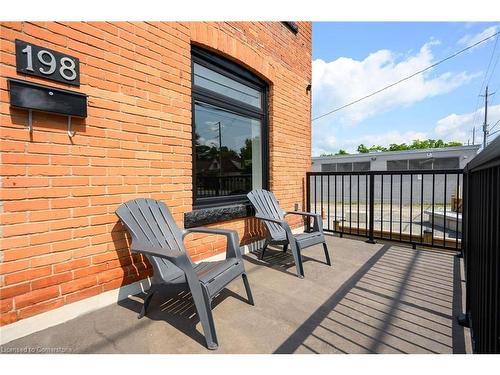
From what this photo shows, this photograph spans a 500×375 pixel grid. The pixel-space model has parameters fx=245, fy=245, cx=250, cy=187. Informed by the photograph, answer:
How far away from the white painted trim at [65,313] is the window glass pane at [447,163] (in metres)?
15.9

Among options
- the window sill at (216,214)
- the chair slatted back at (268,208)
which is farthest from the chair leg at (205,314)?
the chair slatted back at (268,208)

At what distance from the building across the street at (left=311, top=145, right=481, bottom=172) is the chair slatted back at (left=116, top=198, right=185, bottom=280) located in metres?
11.9

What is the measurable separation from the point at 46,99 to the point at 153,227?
114 cm

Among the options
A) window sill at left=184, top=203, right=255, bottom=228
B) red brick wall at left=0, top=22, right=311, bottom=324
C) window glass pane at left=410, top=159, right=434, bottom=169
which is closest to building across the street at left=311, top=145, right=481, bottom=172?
window glass pane at left=410, top=159, right=434, bottom=169

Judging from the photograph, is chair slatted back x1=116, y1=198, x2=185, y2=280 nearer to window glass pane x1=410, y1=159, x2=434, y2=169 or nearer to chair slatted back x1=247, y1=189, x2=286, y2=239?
chair slatted back x1=247, y1=189, x2=286, y2=239

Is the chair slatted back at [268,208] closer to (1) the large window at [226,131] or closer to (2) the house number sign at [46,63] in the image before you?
(1) the large window at [226,131]

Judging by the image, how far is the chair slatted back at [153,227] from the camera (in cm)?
182

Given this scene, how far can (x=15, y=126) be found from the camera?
1.57 metres

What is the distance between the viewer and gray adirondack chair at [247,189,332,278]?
2.60m

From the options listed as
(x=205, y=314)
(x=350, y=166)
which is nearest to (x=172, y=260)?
(x=205, y=314)

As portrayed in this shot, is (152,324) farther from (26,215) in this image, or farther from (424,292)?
(424,292)

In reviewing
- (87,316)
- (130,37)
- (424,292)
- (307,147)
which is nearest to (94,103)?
(130,37)

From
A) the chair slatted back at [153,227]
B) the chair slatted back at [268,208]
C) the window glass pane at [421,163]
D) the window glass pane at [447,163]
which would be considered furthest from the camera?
the window glass pane at [421,163]
